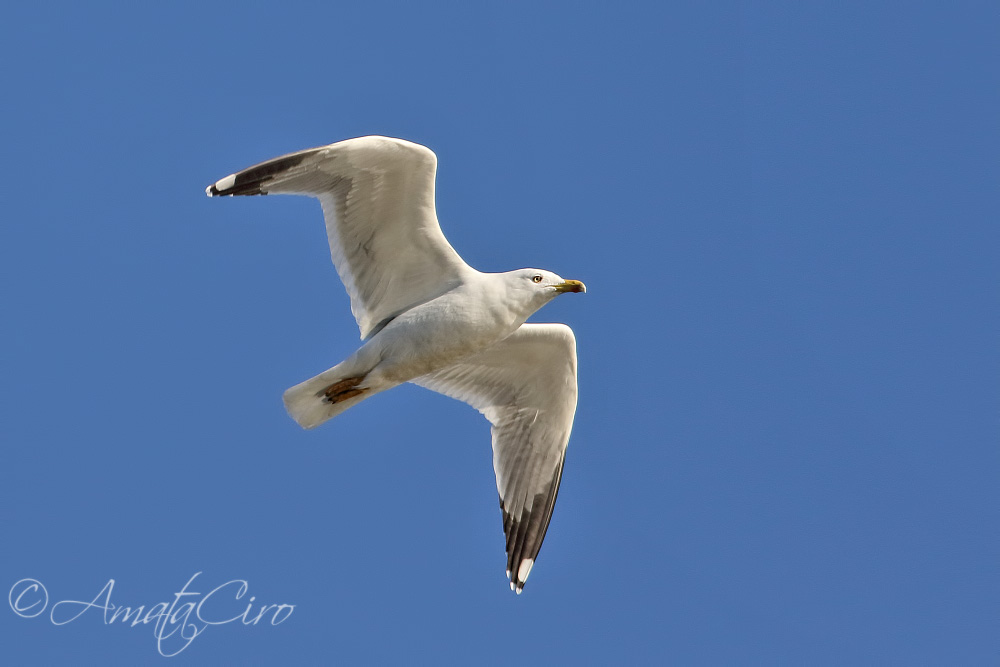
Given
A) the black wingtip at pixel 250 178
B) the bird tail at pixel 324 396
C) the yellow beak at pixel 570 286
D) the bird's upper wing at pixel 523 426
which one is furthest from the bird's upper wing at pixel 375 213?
the bird's upper wing at pixel 523 426

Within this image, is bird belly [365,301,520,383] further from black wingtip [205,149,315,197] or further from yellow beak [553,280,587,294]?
black wingtip [205,149,315,197]

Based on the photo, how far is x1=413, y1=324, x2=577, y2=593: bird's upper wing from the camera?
444 inches

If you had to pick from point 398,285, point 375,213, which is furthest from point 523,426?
point 375,213

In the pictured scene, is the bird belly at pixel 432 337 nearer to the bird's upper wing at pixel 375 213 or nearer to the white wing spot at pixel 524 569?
the bird's upper wing at pixel 375 213

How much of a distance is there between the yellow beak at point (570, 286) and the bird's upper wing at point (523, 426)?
1.33 m

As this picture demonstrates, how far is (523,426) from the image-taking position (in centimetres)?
1145

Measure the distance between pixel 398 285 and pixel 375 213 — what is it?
651 mm

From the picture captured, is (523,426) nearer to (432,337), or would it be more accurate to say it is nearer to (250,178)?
(432,337)

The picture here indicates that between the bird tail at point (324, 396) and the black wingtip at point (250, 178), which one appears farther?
the bird tail at point (324, 396)

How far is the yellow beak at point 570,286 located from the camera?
9906 millimetres

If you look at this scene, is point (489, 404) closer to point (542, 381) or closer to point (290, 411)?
point (542, 381)

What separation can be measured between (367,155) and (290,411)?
2.15 m

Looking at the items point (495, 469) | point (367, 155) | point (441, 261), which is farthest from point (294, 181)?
point (495, 469)

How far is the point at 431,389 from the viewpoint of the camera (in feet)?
37.8
